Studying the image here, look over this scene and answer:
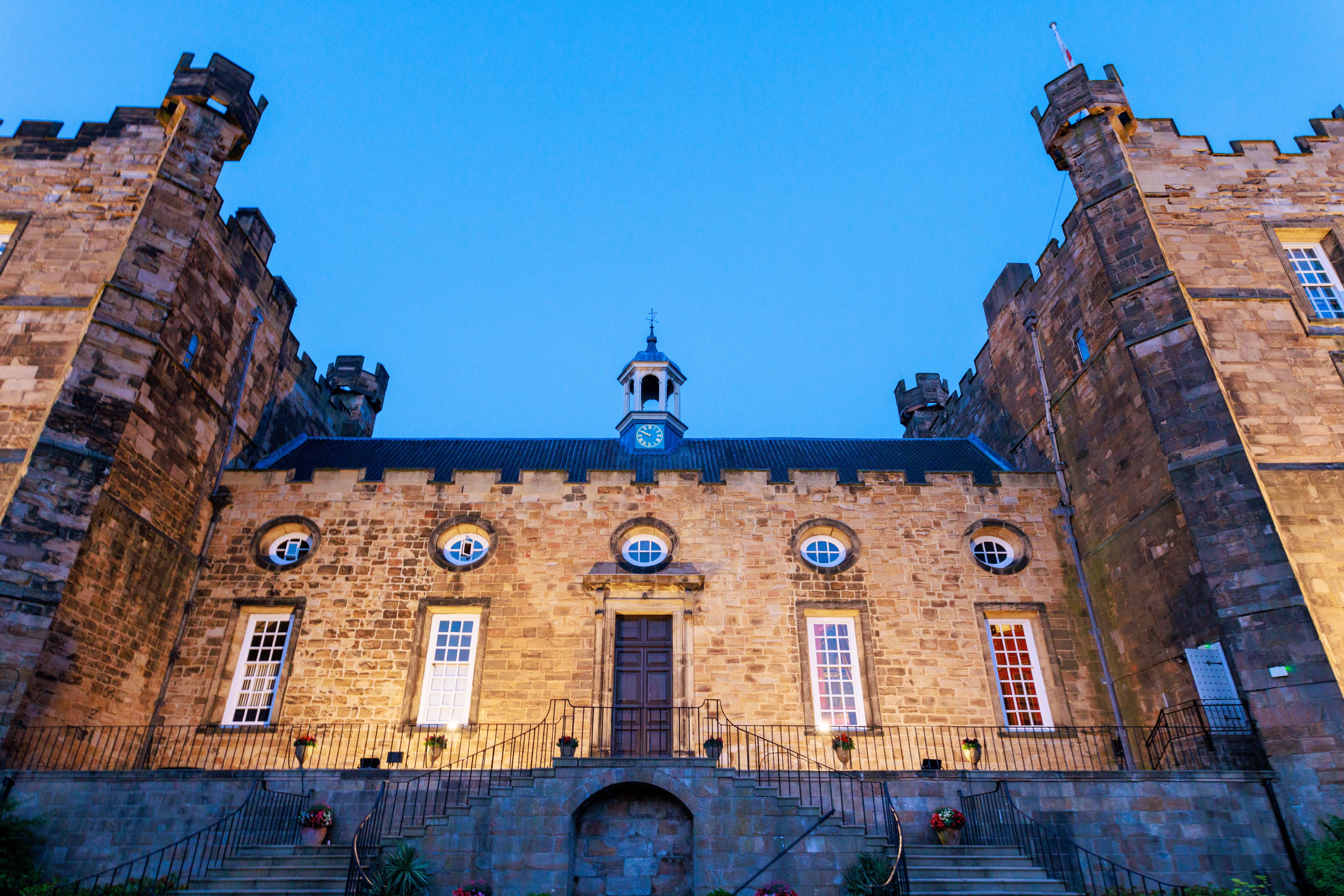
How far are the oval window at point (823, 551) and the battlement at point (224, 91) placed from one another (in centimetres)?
1657

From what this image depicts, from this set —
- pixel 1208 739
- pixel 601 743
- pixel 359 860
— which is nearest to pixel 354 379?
pixel 601 743

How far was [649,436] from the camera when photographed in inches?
925

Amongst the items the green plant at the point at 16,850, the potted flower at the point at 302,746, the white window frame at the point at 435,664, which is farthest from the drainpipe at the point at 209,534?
the white window frame at the point at 435,664

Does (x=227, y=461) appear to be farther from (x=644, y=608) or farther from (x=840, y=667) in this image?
(x=840, y=667)

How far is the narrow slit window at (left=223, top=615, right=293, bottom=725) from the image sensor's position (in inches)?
656

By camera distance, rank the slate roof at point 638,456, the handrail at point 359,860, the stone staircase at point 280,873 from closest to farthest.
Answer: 1. the handrail at point 359,860
2. the stone staircase at point 280,873
3. the slate roof at point 638,456

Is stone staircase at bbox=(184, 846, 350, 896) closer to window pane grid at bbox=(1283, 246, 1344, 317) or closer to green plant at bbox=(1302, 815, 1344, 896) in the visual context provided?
green plant at bbox=(1302, 815, 1344, 896)

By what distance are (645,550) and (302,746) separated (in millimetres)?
7817

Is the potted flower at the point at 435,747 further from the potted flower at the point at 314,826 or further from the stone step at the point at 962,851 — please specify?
the stone step at the point at 962,851

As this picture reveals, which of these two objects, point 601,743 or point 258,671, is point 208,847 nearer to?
point 258,671

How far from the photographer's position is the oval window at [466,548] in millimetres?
18375

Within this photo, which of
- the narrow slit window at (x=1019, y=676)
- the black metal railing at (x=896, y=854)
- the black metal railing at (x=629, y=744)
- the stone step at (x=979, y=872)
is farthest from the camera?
the narrow slit window at (x=1019, y=676)

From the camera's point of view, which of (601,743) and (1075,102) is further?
(1075,102)

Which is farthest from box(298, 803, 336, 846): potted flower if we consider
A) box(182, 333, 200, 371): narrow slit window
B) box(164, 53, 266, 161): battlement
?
box(164, 53, 266, 161): battlement
